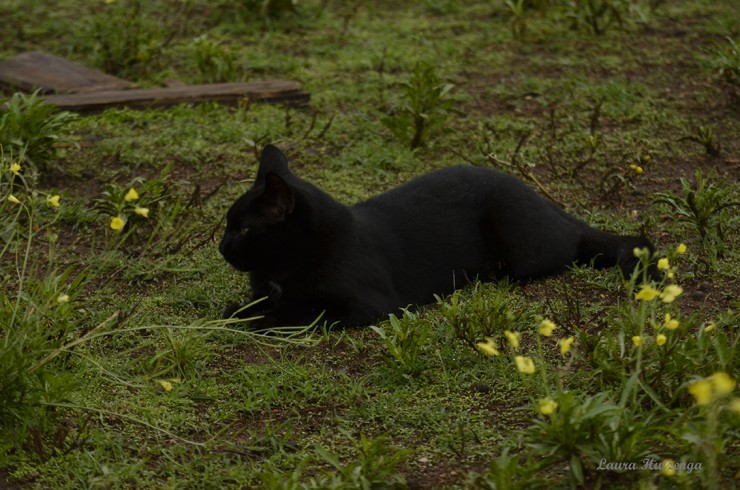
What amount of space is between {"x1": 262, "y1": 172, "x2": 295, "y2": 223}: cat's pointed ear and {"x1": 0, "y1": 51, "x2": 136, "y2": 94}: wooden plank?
312 centimetres

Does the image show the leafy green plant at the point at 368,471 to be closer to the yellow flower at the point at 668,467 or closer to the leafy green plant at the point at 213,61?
the yellow flower at the point at 668,467

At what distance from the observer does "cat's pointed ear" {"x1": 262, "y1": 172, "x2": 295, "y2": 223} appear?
15.8 feet

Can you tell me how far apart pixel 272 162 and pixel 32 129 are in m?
1.79

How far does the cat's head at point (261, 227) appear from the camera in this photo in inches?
194

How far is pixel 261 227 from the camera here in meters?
4.96

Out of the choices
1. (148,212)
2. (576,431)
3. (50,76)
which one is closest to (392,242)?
(148,212)

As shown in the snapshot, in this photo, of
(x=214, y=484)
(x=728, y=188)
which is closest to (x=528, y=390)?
(x=214, y=484)

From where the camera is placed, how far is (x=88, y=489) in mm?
3709

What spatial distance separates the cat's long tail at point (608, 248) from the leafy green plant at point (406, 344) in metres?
1.28

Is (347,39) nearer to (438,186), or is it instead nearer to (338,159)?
(338,159)

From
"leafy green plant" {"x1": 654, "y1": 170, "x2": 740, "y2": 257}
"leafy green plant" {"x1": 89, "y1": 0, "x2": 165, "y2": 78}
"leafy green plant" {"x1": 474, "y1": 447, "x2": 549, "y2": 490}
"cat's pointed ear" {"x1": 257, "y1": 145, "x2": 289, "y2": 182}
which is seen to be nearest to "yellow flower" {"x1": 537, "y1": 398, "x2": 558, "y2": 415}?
"leafy green plant" {"x1": 474, "y1": 447, "x2": 549, "y2": 490}

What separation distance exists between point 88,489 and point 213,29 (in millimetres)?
5748

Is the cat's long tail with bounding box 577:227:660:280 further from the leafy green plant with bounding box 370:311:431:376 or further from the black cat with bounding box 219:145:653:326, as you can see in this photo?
the leafy green plant with bounding box 370:311:431:376

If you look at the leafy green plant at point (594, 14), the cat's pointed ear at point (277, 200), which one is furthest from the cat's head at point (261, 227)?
the leafy green plant at point (594, 14)
